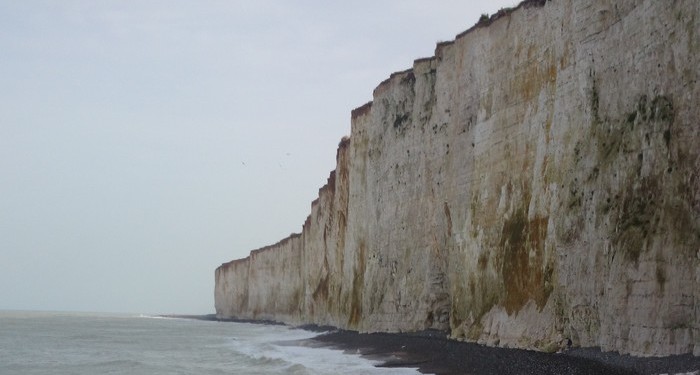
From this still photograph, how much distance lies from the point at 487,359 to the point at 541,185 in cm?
406

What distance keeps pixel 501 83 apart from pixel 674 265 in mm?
10494

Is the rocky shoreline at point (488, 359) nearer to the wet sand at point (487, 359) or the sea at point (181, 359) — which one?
the wet sand at point (487, 359)

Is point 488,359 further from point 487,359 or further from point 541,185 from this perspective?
point 541,185

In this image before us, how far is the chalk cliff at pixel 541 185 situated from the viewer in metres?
13.0

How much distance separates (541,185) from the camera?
18.8 meters

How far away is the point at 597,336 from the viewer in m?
15.2

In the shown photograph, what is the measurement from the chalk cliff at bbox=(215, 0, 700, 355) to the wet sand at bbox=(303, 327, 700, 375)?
1.42 ft

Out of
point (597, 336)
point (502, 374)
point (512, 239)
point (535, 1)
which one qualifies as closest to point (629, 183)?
point (597, 336)

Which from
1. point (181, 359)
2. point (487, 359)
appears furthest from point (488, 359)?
point (181, 359)

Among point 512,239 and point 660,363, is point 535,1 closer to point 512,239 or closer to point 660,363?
point 512,239

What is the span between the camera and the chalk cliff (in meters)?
13.0

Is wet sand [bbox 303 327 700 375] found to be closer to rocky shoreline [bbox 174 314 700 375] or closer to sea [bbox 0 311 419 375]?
rocky shoreline [bbox 174 314 700 375]

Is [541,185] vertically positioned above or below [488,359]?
above

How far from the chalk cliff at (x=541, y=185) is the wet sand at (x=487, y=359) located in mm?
433
